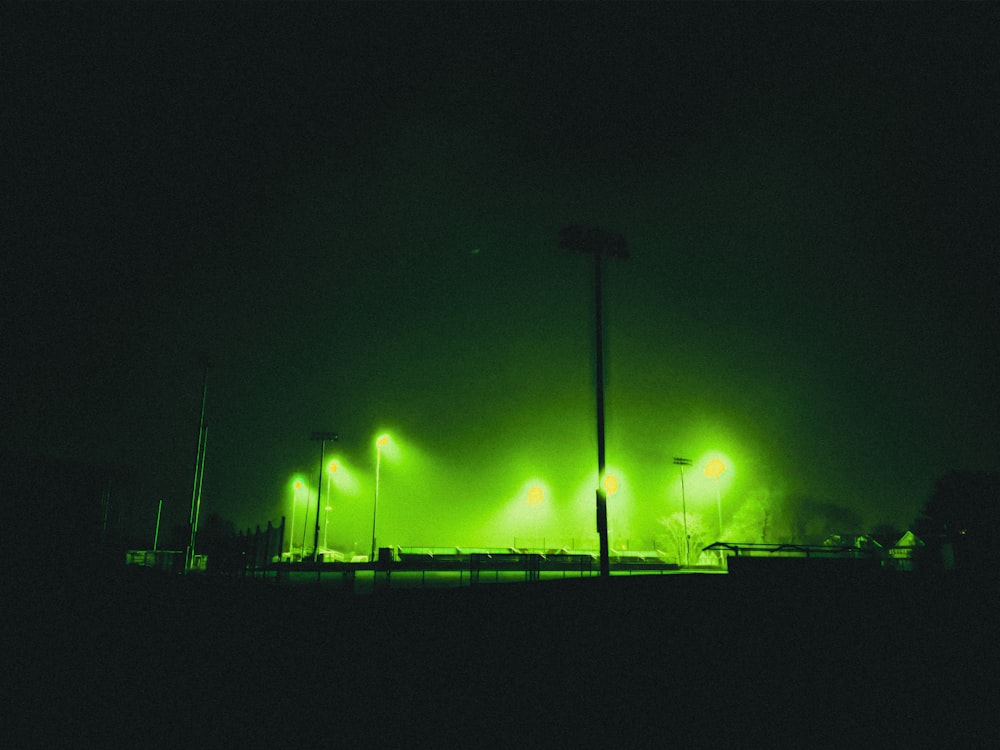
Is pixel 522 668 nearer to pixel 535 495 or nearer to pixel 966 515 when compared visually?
pixel 966 515

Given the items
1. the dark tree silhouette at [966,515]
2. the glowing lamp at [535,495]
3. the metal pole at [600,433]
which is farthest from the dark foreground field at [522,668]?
the glowing lamp at [535,495]

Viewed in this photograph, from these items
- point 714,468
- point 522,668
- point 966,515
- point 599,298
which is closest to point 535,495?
point 714,468

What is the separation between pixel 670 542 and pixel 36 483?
1923 inches

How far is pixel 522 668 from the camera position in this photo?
25.7 ft

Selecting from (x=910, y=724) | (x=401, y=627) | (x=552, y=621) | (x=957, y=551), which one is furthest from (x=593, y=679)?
(x=957, y=551)

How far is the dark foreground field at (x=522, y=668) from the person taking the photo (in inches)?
249

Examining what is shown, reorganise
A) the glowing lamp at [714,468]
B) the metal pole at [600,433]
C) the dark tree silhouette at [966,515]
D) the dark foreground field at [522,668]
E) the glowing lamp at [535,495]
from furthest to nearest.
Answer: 1. the glowing lamp at [535,495]
2. the glowing lamp at [714,468]
3. the dark tree silhouette at [966,515]
4. the metal pole at [600,433]
5. the dark foreground field at [522,668]

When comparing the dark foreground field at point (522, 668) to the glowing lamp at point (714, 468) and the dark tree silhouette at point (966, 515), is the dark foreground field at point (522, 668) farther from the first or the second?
the glowing lamp at point (714, 468)

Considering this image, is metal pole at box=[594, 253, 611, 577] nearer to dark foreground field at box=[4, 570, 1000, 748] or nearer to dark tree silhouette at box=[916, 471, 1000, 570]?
dark foreground field at box=[4, 570, 1000, 748]

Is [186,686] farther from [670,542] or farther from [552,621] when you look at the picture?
[670,542]

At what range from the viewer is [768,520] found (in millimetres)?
51094

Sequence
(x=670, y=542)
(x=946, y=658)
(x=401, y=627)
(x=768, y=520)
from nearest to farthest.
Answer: (x=946, y=658)
(x=401, y=627)
(x=768, y=520)
(x=670, y=542)

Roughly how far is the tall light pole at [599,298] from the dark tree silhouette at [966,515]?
447 inches

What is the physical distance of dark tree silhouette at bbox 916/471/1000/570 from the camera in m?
20.9
